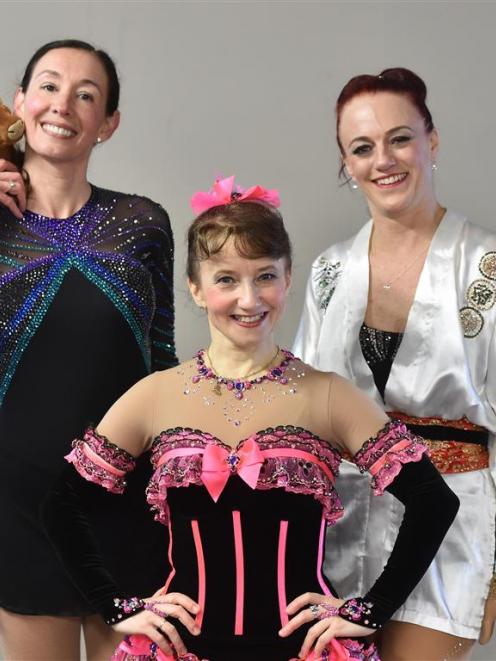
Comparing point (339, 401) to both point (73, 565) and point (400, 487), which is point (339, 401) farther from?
point (73, 565)

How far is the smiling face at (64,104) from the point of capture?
7.32 ft

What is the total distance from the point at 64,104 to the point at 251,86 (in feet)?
3.11

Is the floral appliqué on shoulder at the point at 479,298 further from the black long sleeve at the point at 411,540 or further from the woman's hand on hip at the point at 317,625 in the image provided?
the woman's hand on hip at the point at 317,625

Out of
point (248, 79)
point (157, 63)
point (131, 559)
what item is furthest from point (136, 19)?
point (131, 559)

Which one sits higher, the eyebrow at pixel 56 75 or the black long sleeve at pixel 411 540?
the eyebrow at pixel 56 75

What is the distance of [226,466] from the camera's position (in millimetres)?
1762

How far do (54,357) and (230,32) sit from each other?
1.32 metres

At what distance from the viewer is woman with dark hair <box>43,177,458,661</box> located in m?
1.77

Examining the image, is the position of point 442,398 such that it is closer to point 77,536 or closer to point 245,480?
point 245,480

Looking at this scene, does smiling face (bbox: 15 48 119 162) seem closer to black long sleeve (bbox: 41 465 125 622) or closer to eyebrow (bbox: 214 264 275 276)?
eyebrow (bbox: 214 264 275 276)

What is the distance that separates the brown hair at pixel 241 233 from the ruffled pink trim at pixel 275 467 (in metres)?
0.30

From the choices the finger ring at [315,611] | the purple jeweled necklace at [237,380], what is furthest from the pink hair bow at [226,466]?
the finger ring at [315,611]

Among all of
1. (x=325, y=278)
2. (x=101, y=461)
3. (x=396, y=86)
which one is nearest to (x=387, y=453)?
(x=101, y=461)

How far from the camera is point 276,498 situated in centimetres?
178
